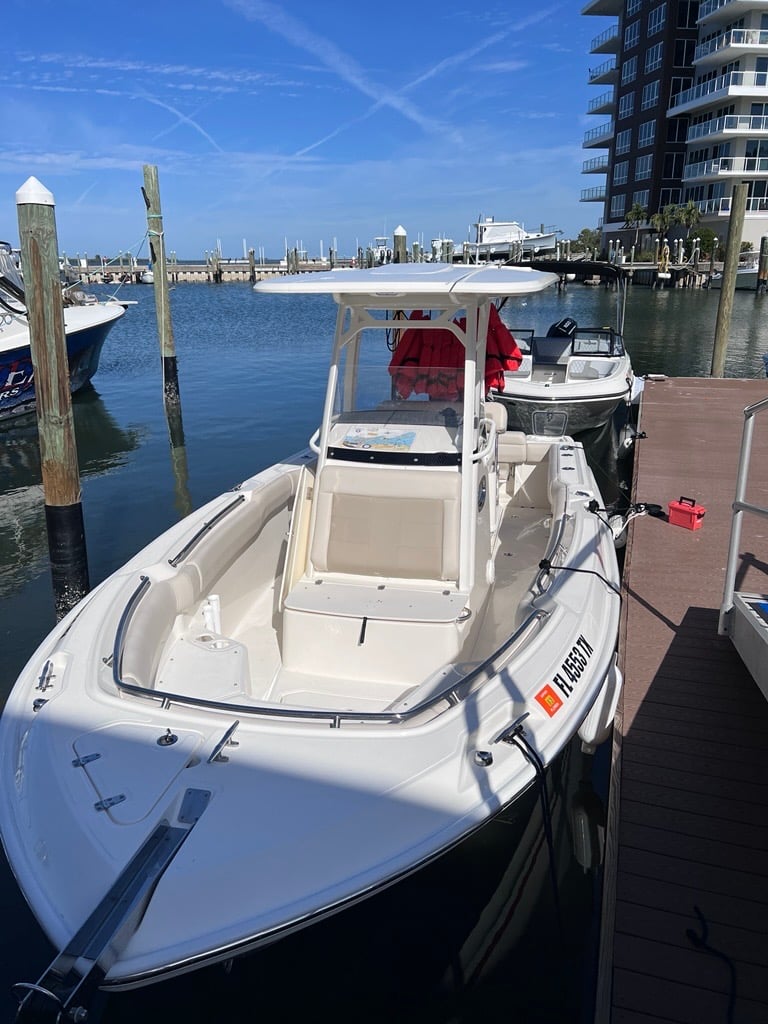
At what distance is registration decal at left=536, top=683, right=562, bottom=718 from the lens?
2.96 meters

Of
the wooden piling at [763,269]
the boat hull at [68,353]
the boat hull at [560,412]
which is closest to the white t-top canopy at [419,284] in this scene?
the boat hull at [560,412]

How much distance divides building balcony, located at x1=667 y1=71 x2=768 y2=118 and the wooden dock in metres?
47.3

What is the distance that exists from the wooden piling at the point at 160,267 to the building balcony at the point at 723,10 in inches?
1721

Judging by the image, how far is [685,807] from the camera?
3.26 meters

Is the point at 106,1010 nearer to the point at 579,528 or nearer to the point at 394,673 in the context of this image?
the point at 394,673

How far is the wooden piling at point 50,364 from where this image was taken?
500cm

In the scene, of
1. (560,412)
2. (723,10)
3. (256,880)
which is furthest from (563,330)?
(723,10)

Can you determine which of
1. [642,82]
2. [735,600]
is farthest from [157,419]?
[642,82]

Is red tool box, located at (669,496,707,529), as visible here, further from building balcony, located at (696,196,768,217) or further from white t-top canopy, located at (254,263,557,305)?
building balcony, located at (696,196,768,217)

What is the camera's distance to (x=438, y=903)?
3160mm

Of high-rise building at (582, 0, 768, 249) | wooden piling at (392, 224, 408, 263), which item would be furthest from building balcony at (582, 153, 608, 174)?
wooden piling at (392, 224, 408, 263)

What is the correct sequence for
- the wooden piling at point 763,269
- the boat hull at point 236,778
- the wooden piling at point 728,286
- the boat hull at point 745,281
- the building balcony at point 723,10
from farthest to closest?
the boat hull at point 745,281 < the building balcony at point 723,10 < the wooden piling at point 763,269 < the wooden piling at point 728,286 < the boat hull at point 236,778

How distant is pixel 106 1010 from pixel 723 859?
256cm

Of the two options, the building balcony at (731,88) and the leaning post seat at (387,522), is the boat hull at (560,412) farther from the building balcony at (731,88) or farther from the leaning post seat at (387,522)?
the building balcony at (731,88)
